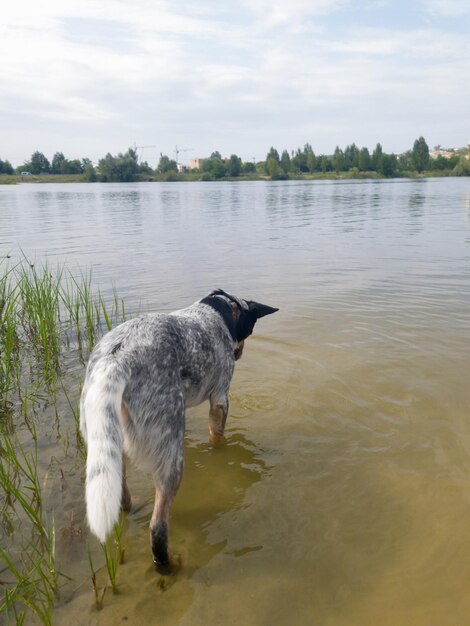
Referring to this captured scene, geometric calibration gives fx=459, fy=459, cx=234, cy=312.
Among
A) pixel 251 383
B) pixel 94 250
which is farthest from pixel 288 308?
pixel 94 250

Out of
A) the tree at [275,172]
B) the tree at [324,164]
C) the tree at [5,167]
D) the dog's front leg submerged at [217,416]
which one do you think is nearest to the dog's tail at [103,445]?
the dog's front leg submerged at [217,416]

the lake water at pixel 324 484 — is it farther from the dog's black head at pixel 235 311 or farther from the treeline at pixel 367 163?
the treeline at pixel 367 163

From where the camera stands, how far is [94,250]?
16.1m

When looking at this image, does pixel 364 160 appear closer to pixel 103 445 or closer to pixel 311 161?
pixel 311 161

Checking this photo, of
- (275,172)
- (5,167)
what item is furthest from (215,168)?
(5,167)

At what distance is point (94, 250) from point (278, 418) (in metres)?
12.6

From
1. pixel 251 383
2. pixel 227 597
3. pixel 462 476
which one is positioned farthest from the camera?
pixel 251 383

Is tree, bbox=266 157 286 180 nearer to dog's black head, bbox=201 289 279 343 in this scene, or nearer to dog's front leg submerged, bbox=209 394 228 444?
dog's black head, bbox=201 289 279 343

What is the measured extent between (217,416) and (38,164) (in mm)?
160739

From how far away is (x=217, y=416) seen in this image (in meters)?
4.57

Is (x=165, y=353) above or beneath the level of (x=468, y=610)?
above

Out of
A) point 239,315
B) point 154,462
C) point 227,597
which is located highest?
point 239,315

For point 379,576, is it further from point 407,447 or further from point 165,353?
point 165,353

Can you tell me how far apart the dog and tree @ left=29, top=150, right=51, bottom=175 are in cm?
16068
